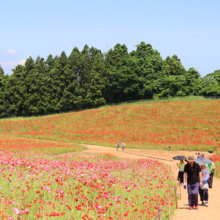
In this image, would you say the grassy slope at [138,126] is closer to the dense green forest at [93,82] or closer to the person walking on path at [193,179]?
the dense green forest at [93,82]

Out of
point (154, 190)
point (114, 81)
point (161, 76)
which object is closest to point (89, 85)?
point (114, 81)

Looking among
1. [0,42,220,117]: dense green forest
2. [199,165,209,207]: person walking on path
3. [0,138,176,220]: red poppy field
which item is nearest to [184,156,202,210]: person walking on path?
[199,165,209,207]: person walking on path

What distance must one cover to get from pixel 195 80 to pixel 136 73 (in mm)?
19591

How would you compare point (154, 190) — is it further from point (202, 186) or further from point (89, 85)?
point (89, 85)

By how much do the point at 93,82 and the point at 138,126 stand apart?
2854 cm

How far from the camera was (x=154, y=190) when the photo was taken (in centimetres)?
1207

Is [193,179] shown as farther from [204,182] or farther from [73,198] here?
[73,198]

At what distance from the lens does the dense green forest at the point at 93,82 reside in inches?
3260

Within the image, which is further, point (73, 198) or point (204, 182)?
point (204, 182)

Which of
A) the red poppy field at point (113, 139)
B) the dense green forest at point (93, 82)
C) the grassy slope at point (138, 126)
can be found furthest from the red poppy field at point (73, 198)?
the dense green forest at point (93, 82)

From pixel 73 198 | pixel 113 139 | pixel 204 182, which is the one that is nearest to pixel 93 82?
pixel 113 139

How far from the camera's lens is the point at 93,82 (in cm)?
8325

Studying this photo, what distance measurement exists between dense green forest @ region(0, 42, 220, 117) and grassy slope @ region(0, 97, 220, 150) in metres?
11.4

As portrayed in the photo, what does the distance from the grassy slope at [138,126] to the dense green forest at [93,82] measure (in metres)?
11.4
